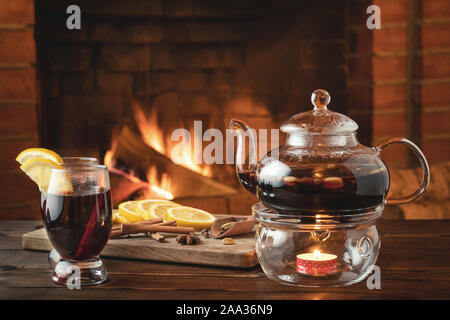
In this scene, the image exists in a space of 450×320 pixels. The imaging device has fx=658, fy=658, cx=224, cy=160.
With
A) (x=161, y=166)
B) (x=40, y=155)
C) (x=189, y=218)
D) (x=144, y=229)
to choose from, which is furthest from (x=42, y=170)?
(x=161, y=166)

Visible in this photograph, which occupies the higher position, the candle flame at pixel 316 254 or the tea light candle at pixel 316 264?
the candle flame at pixel 316 254

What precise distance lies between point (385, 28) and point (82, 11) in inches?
36.3

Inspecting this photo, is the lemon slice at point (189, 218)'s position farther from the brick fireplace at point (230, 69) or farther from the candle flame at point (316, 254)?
the brick fireplace at point (230, 69)

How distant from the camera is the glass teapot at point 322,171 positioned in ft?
2.76

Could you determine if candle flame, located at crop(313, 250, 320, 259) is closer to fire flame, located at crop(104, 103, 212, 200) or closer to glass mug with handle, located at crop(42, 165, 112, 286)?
glass mug with handle, located at crop(42, 165, 112, 286)

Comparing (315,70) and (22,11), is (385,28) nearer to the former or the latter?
(315,70)

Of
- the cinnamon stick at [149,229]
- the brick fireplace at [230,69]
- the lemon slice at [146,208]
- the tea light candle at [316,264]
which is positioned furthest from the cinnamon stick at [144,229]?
the brick fireplace at [230,69]

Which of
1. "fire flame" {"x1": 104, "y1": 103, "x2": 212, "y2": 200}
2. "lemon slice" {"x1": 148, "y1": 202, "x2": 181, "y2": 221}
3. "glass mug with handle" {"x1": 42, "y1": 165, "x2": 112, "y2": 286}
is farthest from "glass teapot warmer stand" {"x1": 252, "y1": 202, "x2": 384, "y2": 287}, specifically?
"fire flame" {"x1": 104, "y1": 103, "x2": 212, "y2": 200}

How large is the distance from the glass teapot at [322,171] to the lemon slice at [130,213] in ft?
1.13

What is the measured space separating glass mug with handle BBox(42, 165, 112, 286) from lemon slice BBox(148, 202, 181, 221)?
294 millimetres

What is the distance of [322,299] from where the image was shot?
2.61ft

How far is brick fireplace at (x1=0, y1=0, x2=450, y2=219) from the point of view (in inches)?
79.0

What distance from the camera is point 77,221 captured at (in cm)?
87
